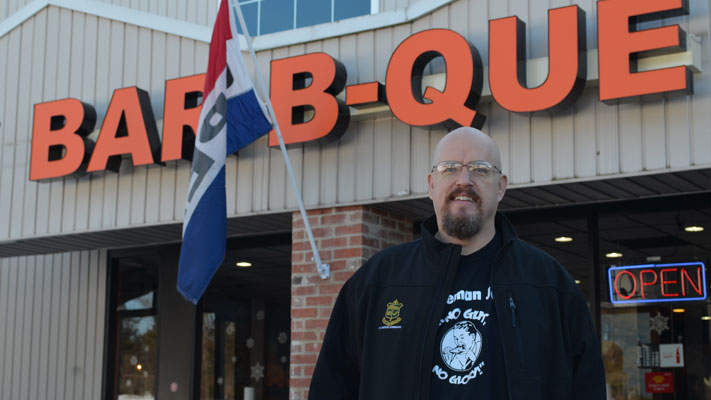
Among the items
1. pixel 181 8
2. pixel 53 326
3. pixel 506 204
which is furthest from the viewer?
pixel 53 326

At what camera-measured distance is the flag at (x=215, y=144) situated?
22.0 ft

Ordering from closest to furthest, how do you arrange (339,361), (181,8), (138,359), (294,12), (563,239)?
(339,361) < (563,239) < (294,12) < (181,8) < (138,359)

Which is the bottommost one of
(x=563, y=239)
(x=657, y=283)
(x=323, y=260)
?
(x=657, y=283)

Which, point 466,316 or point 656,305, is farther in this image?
point 656,305

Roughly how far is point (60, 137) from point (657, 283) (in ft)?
17.7

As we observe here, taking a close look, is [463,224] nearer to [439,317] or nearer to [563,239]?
[439,317]

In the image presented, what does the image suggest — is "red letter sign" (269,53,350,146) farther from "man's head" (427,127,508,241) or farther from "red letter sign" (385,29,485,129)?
"man's head" (427,127,508,241)

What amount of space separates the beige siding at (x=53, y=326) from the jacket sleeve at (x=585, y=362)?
27.5 feet

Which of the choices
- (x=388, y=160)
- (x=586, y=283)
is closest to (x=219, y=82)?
(x=388, y=160)

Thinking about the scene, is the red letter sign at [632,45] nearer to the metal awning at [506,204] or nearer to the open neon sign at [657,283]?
the metal awning at [506,204]

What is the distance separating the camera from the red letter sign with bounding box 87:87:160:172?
7.90 meters

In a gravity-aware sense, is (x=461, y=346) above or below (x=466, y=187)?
below

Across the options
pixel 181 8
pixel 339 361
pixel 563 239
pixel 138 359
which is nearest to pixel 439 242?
pixel 339 361

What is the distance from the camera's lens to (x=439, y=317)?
253cm
